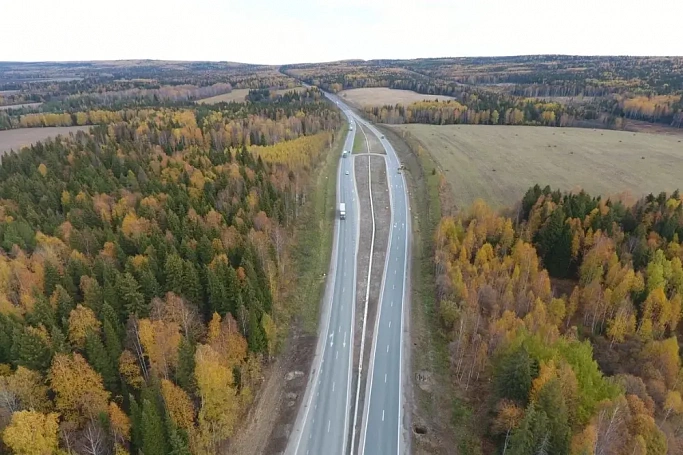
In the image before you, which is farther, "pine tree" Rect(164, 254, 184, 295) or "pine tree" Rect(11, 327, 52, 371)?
"pine tree" Rect(164, 254, 184, 295)

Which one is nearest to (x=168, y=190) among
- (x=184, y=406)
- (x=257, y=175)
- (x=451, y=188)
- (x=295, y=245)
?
(x=257, y=175)

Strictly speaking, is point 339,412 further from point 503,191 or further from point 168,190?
point 503,191

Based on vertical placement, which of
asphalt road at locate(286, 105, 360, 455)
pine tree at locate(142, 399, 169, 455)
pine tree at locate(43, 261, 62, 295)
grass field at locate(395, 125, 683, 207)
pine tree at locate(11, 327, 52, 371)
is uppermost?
grass field at locate(395, 125, 683, 207)

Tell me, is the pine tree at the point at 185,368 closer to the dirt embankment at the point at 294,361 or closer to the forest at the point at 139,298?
the forest at the point at 139,298

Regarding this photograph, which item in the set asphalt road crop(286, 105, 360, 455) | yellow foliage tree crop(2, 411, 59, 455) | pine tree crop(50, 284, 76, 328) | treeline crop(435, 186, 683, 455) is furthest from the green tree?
pine tree crop(50, 284, 76, 328)

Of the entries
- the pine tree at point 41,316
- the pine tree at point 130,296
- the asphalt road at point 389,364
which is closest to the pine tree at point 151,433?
the pine tree at point 130,296

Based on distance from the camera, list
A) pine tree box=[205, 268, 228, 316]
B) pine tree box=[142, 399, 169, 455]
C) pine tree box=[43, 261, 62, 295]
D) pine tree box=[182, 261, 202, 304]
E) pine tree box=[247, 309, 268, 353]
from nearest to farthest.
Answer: pine tree box=[142, 399, 169, 455] → pine tree box=[247, 309, 268, 353] → pine tree box=[205, 268, 228, 316] → pine tree box=[43, 261, 62, 295] → pine tree box=[182, 261, 202, 304]

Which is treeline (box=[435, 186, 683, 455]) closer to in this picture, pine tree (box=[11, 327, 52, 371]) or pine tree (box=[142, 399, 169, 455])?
pine tree (box=[142, 399, 169, 455])
